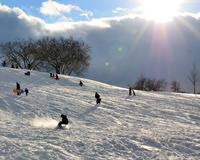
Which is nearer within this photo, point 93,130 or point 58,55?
point 93,130

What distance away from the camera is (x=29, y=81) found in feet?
105

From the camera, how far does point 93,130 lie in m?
13.4

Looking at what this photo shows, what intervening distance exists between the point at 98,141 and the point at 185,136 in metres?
4.02

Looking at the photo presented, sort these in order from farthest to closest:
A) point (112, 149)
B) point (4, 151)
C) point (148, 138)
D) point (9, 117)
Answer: point (9, 117), point (148, 138), point (112, 149), point (4, 151)

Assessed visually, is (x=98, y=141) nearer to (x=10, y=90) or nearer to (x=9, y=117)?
(x=9, y=117)

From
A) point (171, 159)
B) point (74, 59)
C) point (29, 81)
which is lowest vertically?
point (171, 159)

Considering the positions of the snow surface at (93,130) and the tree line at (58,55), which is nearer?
the snow surface at (93,130)

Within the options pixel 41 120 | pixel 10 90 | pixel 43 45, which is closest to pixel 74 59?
pixel 43 45

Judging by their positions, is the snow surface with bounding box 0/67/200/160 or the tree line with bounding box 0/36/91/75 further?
the tree line with bounding box 0/36/91/75

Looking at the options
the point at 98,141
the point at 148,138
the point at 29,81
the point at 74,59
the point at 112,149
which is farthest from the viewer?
the point at 74,59

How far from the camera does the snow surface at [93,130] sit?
9102 millimetres

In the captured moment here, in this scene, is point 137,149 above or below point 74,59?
below

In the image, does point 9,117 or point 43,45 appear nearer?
point 9,117

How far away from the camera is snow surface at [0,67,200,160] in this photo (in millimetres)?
9102
